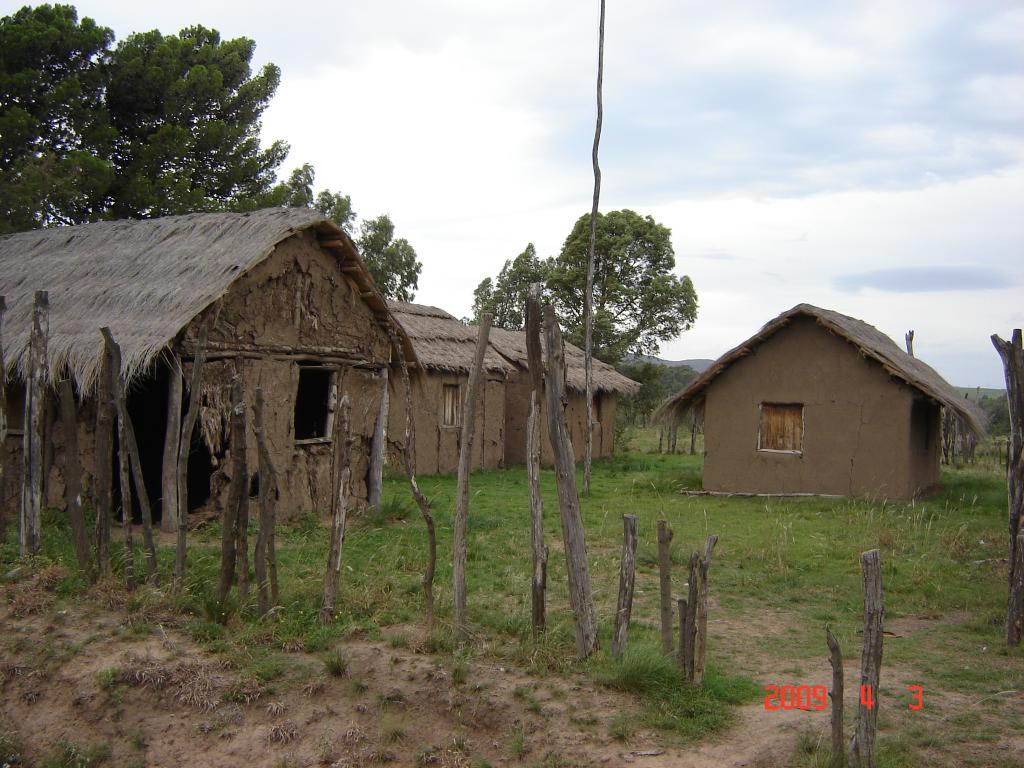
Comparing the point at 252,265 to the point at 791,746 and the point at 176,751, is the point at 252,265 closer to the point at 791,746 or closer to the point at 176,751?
the point at 176,751

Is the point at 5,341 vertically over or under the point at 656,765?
over

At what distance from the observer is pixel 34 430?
8.02 meters

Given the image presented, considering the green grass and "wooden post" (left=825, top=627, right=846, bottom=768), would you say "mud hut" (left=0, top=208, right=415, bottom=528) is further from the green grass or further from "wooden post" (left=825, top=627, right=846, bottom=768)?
"wooden post" (left=825, top=627, right=846, bottom=768)

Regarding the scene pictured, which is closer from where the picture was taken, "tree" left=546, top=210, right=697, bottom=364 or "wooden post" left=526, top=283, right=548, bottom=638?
"wooden post" left=526, top=283, right=548, bottom=638

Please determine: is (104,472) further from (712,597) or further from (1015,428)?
(1015,428)

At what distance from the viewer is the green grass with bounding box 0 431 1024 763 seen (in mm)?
5512

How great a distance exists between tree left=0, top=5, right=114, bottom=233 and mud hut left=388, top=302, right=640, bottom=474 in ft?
22.2

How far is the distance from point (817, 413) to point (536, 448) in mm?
9184

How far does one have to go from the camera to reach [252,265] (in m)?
9.63

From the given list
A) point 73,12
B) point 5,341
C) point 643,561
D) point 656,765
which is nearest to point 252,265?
point 5,341

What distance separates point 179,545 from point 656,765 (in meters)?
3.99

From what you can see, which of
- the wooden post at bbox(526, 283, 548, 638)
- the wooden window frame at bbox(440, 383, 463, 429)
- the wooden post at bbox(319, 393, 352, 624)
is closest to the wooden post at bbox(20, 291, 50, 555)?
the wooden post at bbox(319, 393, 352, 624)

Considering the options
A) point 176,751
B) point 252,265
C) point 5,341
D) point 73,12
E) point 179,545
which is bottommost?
point 176,751
